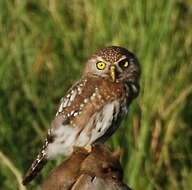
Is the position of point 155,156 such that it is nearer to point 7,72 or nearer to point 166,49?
point 166,49

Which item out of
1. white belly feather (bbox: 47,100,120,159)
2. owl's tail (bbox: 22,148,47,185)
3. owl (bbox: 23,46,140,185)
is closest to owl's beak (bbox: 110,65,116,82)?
owl (bbox: 23,46,140,185)

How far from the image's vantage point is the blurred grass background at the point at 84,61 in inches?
203

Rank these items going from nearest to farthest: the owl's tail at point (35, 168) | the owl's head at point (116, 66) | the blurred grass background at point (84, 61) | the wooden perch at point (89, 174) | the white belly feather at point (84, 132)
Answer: the wooden perch at point (89, 174) < the owl's tail at point (35, 168) < the white belly feather at point (84, 132) < the owl's head at point (116, 66) < the blurred grass background at point (84, 61)

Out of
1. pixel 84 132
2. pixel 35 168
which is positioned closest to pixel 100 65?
pixel 84 132

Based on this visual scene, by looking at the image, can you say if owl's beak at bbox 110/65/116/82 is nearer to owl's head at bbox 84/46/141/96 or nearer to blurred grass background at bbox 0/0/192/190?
owl's head at bbox 84/46/141/96

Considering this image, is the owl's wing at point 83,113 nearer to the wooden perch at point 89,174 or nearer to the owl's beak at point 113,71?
the owl's beak at point 113,71

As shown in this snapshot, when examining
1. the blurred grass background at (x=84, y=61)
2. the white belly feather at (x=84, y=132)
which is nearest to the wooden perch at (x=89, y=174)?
the white belly feather at (x=84, y=132)

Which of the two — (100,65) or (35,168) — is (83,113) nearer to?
(100,65)

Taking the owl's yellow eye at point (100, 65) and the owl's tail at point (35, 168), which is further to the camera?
the owl's yellow eye at point (100, 65)

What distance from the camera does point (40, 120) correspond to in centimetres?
567

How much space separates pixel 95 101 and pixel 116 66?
7.8 inches

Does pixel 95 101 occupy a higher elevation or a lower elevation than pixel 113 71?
lower

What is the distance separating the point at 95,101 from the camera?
4234 mm

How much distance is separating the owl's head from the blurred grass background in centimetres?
69
